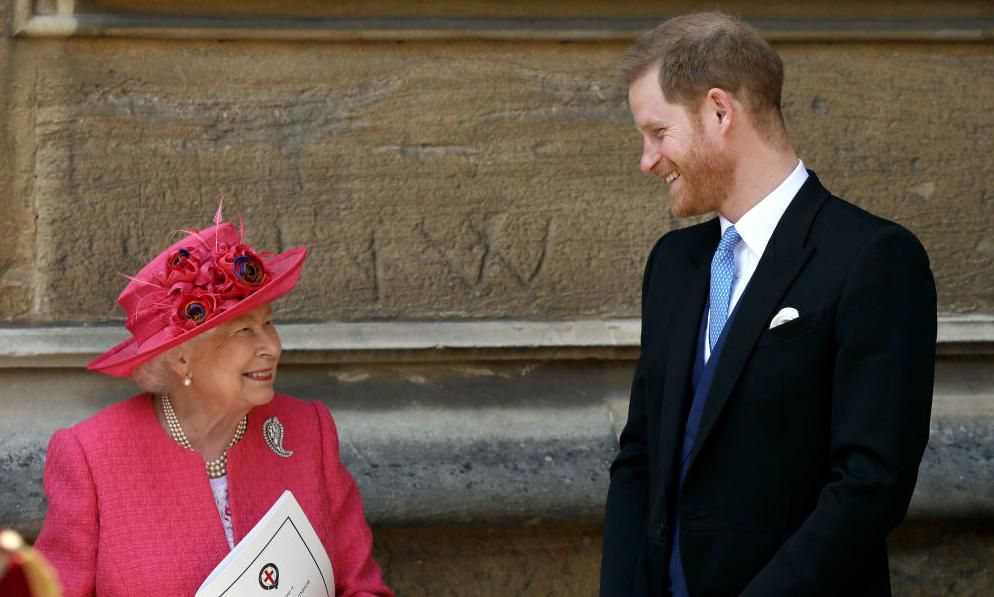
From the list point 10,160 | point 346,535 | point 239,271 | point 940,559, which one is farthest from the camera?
point 940,559

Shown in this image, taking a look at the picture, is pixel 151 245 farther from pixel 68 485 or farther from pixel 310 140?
pixel 68 485

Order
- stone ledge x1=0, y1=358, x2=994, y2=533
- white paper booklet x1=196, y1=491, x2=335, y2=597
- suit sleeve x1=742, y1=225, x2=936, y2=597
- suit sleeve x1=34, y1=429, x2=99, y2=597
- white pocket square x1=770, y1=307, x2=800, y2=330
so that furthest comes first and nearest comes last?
stone ledge x1=0, y1=358, x2=994, y2=533 < suit sleeve x1=34, y1=429, x2=99, y2=597 < white paper booklet x1=196, y1=491, x2=335, y2=597 < white pocket square x1=770, y1=307, x2=800, y2=330 < suit sleeve x1=742, y1=225, x2=936, y2=597

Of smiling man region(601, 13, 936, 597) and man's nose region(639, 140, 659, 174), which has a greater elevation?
man's nose region(639, 140, 659, 174)

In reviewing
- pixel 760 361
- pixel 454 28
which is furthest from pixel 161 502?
pixel 454 28

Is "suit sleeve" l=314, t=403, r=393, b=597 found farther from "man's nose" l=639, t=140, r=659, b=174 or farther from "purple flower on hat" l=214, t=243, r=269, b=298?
"man's nose" l=639, t=140, r=659, b=174

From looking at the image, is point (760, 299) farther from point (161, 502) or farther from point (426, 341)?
point (426, 341)

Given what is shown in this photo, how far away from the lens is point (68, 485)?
9.06ft

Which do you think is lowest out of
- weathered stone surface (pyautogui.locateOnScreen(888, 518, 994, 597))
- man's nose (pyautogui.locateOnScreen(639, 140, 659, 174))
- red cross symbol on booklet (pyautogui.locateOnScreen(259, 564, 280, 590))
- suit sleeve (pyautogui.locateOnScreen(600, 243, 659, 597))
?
weathered stone surface (pyautogui.locateOnScreen(888, 518, 994, 597))

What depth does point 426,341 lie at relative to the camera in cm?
377

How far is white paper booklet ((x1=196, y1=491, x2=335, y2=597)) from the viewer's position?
2604 millimetres

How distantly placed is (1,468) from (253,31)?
4.14 ft

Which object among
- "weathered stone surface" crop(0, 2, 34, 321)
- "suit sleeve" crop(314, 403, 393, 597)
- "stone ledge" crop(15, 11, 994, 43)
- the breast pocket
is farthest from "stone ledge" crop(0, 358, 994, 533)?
the breast pocket

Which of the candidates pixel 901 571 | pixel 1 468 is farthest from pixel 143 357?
pixel 901 571

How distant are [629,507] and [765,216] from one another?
0.60 metres
